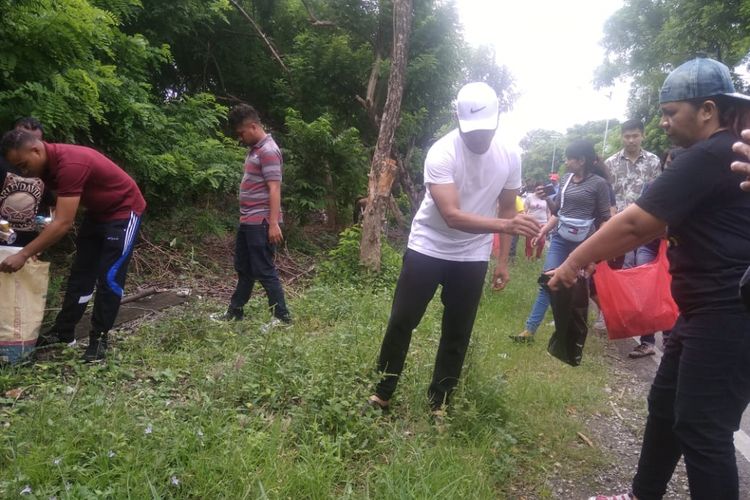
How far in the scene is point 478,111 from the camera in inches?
101

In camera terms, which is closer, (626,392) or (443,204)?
(443,204)

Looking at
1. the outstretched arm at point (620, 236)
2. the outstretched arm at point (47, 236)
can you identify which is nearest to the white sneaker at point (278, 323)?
the outstretched arm at point (47, 236)

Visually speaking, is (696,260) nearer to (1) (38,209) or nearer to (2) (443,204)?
(2) (443,204)

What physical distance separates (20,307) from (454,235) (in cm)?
283

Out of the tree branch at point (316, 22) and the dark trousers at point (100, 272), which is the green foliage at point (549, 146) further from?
the dark trousers at point (100, 272)

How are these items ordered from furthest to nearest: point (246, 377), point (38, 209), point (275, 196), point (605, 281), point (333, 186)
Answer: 1. point (333, 186)
2. point (275, 196)
3. point (38, 209)
4. point (605, 281)
5. point (246, 377)

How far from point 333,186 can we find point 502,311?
4.24 m

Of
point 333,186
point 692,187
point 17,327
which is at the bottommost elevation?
point 17,327

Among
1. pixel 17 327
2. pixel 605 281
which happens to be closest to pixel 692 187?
pixel 605 281

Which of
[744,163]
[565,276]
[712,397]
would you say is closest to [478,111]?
[565,276]

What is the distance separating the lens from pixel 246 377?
3129mm

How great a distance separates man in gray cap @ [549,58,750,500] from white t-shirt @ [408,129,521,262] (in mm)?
887

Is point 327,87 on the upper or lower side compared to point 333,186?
upper

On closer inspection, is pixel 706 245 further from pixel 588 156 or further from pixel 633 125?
pixel 633 125
